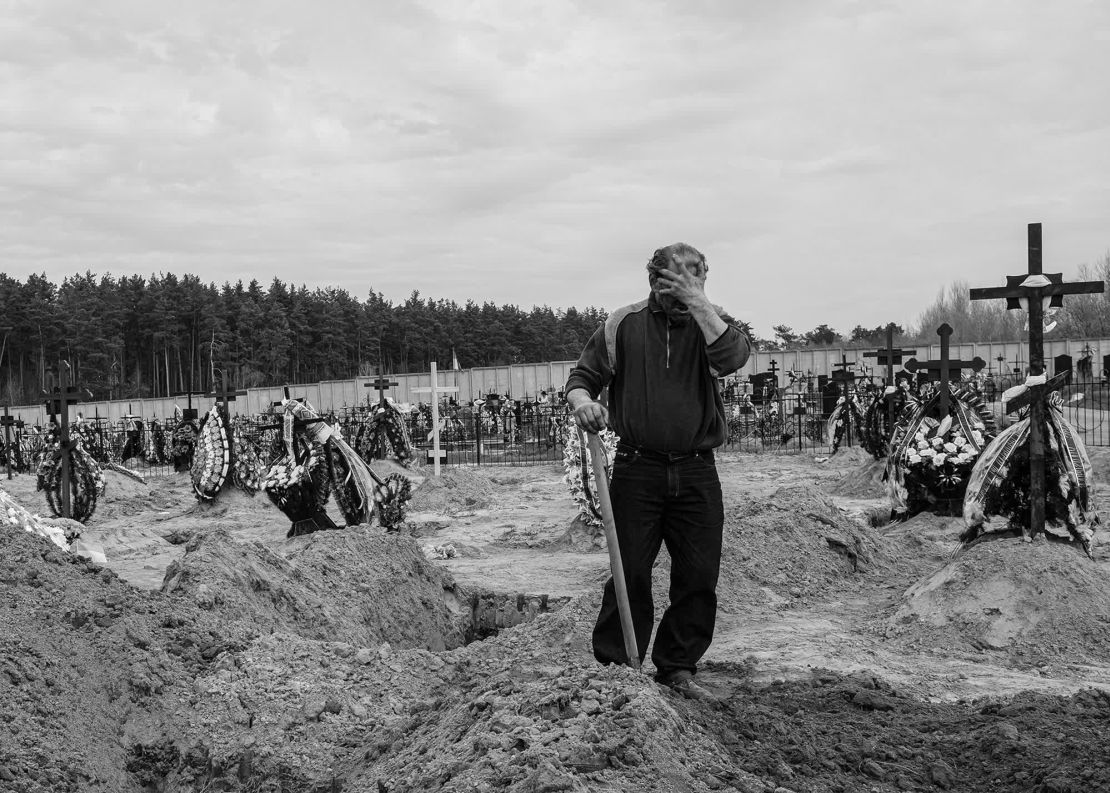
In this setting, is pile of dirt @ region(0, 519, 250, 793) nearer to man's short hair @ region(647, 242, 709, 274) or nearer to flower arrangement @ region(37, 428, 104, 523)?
man's short hair @ region(647, 242, 709, 274)

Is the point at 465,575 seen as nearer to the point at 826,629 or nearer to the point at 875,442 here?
the point at 826,629

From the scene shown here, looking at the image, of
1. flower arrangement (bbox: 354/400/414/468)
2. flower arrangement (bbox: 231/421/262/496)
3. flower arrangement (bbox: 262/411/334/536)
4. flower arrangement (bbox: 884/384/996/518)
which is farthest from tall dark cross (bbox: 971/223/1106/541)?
flower arrangement (bbox: 354/400/414/468)

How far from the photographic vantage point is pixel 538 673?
11.8 ft

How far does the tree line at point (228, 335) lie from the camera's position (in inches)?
2242

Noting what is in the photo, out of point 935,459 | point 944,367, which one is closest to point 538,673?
point 935,459

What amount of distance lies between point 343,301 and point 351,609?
6039 cm

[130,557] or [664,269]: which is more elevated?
[664,269]

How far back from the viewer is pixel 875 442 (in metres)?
15.5

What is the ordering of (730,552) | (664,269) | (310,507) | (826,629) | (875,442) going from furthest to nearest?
(875,442), (310,507), (730,552), (826,629), (664,269)

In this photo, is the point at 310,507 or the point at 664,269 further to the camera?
the point at 310,507

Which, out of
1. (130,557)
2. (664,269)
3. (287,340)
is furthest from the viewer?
(287,340)

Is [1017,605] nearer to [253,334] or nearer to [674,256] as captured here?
[674,256]

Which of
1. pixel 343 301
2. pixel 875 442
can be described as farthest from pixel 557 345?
pixel 875 442

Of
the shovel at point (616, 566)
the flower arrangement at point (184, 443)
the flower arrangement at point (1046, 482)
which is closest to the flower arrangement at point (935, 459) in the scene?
the flower arrangement at point (1046, 482)
